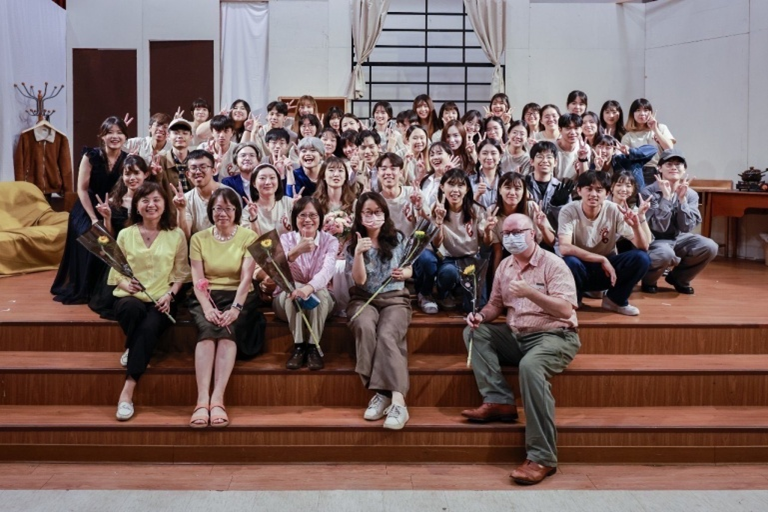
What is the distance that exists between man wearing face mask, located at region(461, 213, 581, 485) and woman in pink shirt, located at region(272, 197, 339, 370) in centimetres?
70

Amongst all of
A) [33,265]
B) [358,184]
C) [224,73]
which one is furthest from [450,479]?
[224,73]

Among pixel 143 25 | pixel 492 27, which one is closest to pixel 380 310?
pixel 492 27

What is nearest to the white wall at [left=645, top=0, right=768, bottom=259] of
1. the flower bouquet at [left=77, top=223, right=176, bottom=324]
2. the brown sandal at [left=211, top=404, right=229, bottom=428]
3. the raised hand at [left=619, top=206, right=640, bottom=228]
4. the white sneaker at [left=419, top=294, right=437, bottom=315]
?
the raised hand at [left=619, top=206, right=640, bottom=228]

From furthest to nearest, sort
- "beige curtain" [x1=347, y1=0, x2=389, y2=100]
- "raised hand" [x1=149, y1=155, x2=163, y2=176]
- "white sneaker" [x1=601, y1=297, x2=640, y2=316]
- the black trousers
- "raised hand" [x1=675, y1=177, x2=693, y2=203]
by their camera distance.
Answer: "beige curtain" [x1=347, y1=0, x2=389, y2=100] < "raised hand" [x1=675, y1=177, x2=693, y2=203] < "raised hand" [x1=149, y1=155, x2=163, y2=176] < "white sneaker" [x1=601, y1=297, x2=640, y2=316] < the black trousers

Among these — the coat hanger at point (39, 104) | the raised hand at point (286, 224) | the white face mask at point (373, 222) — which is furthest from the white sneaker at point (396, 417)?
the coat hanger at point (39, 104)

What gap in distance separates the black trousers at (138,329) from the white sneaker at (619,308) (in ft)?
7.76

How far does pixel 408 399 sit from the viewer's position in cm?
353

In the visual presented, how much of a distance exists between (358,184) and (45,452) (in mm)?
2273

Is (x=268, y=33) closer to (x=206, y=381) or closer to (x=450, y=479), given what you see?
(x=206, y=381)

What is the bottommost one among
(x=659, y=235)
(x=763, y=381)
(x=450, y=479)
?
(x=450, y=479)

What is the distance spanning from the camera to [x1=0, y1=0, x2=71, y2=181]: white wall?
7.09 meters

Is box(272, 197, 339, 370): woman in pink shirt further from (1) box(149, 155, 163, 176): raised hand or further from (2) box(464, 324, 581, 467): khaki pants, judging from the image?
(1) box(149, 155, 163, 176): raised hand

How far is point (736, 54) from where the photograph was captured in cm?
729

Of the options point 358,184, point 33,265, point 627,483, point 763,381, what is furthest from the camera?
point 33,265
